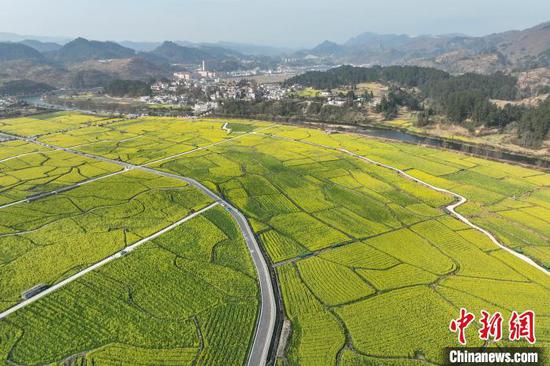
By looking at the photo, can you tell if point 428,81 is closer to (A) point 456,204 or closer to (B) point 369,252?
(A) point 456,204

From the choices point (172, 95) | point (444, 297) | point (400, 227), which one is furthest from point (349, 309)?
point (172, 95)

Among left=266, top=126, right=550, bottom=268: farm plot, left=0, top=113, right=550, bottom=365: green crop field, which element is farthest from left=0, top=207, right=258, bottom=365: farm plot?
left=266, top=126, right=550, bottom=268: farm plot

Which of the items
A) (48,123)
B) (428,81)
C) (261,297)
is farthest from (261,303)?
(428,81)

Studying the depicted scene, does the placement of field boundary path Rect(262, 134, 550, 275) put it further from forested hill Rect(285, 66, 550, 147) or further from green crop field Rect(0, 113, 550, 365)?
forested hill Rect(285, 66, 550, 147)

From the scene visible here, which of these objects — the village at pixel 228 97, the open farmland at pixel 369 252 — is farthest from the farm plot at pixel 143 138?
the village at pixel 228 97

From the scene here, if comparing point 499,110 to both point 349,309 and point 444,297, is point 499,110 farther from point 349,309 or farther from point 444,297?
point 349,309

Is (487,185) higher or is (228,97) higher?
(228,97)
